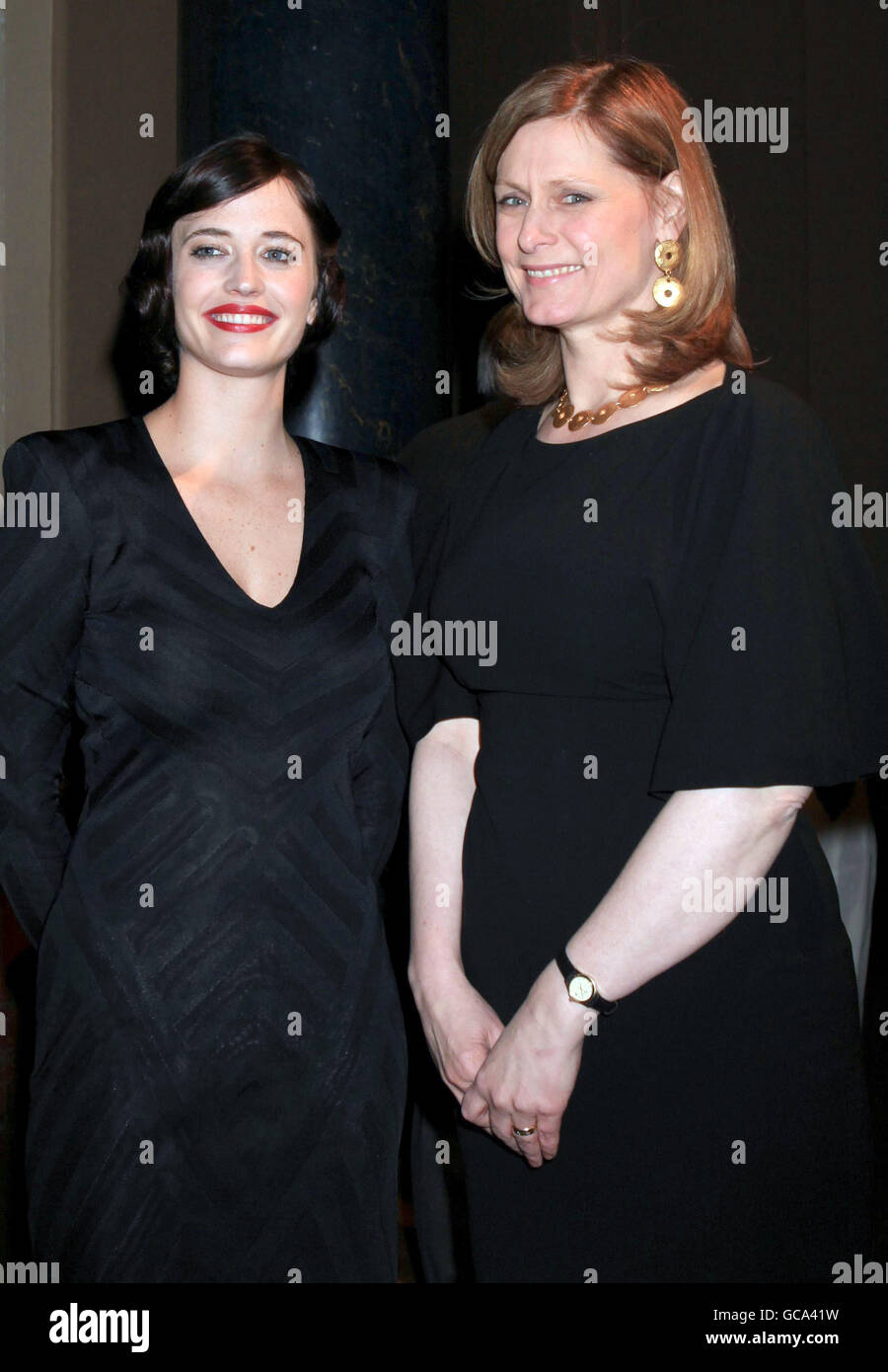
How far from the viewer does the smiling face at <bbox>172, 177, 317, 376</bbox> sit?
1.89 m

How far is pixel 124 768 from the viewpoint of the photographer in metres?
1.86

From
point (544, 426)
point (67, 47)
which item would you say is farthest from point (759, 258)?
point (544, 426)

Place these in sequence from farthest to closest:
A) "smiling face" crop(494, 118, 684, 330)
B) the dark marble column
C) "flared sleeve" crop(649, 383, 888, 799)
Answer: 1. the dark marble column
2. "smiling face" crop(494, 118, 684, 330)
3. "flared sleeve" crop(649, 383, 888, 799)

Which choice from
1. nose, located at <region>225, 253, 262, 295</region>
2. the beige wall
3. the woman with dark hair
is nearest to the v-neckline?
the woman with dark hair

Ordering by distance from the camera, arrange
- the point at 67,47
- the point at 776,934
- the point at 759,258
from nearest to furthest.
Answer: the point at 776,934
the point at 67,47
the point at 759,258

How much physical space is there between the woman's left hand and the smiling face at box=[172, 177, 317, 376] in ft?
2.96

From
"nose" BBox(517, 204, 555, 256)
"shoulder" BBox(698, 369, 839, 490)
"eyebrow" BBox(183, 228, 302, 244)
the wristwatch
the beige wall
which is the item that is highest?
the beige wall

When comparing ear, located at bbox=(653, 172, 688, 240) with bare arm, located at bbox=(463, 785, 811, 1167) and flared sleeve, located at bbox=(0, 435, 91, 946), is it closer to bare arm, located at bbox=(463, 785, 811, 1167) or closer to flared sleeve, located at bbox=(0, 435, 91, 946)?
bare arm, located at bbox=(463, 785, 811, 1167)

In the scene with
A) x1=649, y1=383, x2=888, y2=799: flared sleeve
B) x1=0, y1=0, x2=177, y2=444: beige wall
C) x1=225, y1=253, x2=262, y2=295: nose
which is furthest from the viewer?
x1=0, y1=0, x2=177, y2=444: beige wall

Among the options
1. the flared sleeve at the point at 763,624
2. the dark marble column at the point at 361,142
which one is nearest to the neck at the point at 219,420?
the flared sleeve at the point at 763,624

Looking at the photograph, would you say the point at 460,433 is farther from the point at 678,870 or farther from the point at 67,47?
the point at 67,47

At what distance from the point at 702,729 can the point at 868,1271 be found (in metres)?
0.75

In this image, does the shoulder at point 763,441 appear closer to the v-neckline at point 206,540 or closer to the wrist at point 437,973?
the v-neckline at point 206,540

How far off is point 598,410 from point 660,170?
1.01 feet
